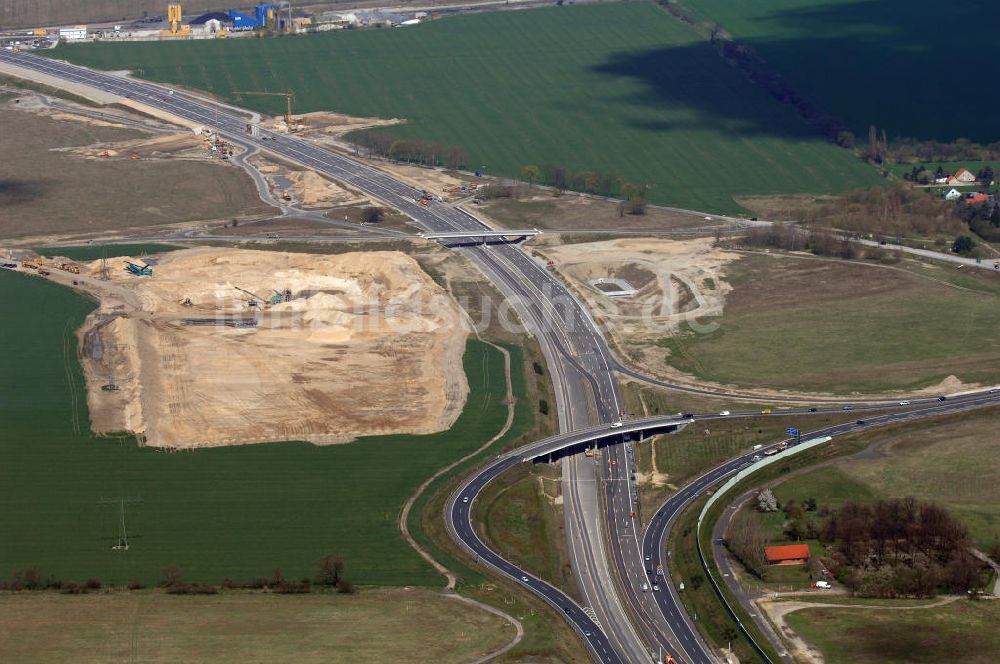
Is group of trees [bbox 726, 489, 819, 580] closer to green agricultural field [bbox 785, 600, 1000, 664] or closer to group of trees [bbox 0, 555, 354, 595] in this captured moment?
green agricultural field [bbox 785, 600, 1000, 664]

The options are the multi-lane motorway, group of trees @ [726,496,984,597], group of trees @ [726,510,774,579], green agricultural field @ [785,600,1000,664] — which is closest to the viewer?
green agricultural field @ [785,600,1000,664]

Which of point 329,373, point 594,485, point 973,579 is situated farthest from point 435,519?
point 973,579

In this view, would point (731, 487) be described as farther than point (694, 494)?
Yes

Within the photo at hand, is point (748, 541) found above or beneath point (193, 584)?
beneath

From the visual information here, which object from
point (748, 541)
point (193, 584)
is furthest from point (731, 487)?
point (193, 584)

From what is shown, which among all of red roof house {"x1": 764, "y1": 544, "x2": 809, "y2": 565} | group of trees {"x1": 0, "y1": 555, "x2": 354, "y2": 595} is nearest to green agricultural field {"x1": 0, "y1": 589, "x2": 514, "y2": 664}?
group of trees {"x1": 0, "y1": 555, "x2": 354, "y2": 595}

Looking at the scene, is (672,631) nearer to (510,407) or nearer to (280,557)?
(280,557)

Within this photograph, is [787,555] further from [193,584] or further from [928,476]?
[193,584]
